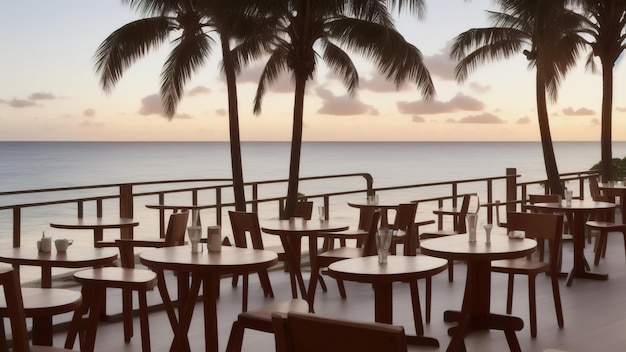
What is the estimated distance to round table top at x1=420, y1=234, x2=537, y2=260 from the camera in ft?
16.6

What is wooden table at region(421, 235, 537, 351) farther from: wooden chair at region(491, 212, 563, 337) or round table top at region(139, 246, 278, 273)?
round table top at region(139, 246, 278, 273)

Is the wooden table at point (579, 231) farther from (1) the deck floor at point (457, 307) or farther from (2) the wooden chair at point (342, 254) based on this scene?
(2) the wooden chair at point (342, 254)

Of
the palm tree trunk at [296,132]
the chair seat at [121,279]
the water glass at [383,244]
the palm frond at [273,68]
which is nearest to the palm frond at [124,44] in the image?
the palm tree trunk at [296,132]

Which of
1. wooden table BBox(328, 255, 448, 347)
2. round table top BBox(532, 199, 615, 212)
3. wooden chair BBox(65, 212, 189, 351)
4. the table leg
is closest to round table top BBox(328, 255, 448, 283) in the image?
wooden table BBox(328, 255, 448, 347)

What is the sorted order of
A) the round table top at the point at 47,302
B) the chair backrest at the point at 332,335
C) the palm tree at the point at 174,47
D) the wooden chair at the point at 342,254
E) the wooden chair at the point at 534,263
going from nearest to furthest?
the chair backrest at the point at 332,335, the round table top at the point at 47,302, the wooden chair at the point at 534,263, the wooden chair at the point at 342,254, the palm tree at the point at 174,47

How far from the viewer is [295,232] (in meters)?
7.14

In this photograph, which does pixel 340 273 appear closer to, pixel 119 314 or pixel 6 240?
pixel 119 314

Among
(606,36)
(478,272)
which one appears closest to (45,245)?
(478,272)

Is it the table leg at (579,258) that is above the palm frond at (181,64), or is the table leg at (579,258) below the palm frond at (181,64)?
below

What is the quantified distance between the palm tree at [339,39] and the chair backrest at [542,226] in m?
4.86

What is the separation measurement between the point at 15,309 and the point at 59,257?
156 cm

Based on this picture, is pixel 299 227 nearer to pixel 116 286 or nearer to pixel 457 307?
pixel 457 307

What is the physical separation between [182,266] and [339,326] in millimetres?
2154

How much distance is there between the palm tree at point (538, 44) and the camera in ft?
46.0
